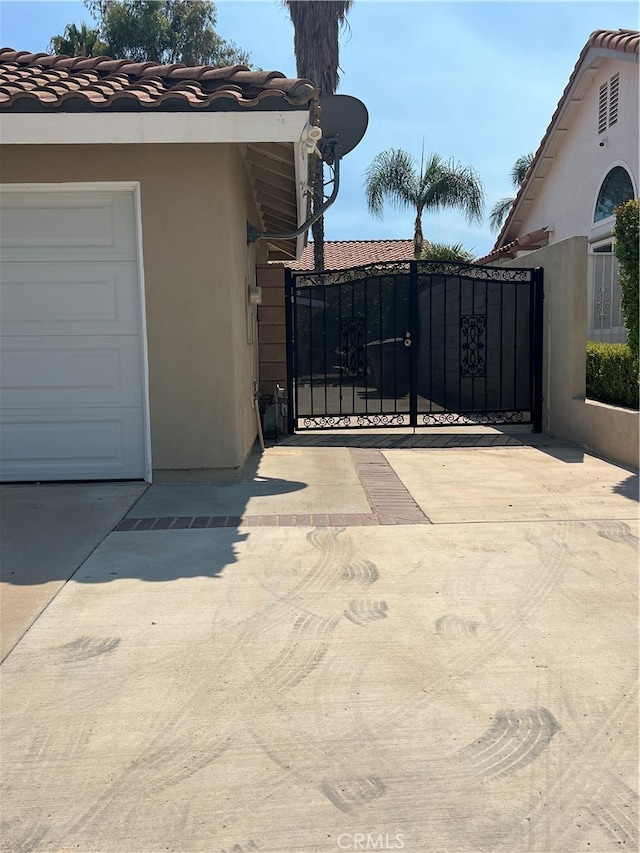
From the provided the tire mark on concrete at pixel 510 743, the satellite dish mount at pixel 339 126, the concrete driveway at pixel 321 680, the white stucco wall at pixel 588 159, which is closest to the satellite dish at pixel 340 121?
the satellite dish mount at pixel 339 126

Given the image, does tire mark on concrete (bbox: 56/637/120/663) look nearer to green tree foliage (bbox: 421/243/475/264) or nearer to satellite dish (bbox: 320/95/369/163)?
satellite dish (bbox: 320/95/369/163)

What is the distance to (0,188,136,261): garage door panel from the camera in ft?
19.5

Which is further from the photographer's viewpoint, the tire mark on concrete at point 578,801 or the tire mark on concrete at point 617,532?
the tire mark on concrete at point 617,532

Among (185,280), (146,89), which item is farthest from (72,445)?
(146,89)

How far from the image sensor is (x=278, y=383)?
9859mm

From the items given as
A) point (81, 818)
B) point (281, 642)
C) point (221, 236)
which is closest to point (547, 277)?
point (221, 236)

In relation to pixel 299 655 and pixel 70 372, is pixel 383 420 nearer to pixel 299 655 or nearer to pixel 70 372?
pixel 70 372

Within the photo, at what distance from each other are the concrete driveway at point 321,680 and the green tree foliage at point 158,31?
24297 millimetres

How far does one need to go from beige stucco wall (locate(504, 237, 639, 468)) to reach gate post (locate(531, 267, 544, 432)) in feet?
0.28

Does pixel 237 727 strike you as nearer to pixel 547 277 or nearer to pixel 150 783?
pixel 150 783

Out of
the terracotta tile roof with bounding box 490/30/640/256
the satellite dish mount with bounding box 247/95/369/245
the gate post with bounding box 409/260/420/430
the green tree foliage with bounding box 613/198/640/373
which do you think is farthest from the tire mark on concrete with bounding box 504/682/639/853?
the terracotta tile roof with bounding box 490/30/640/256

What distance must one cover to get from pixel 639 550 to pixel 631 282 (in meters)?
3.06

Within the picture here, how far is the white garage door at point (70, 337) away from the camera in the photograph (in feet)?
19.6

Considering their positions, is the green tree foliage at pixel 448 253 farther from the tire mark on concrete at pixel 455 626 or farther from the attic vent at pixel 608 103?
the tire mark on concrete at pixel 455 626
